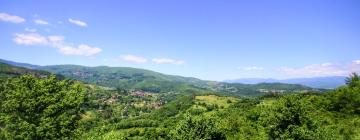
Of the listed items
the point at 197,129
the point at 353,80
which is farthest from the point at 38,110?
the point at 353,80

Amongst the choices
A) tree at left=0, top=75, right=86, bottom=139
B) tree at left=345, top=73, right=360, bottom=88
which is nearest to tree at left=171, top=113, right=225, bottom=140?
tree at left=0, top=75, right=86, bottom=139

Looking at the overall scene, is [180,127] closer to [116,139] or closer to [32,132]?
[116,139]

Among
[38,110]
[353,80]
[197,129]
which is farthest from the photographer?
[353,80]

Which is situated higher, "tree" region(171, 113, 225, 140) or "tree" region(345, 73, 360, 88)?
"tree" region(345, 73, 360, 88)

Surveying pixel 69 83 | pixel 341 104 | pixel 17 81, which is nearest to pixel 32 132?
pixel 17 81

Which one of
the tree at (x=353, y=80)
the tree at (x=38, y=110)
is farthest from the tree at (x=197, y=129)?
the tree at (x=353, y=80)

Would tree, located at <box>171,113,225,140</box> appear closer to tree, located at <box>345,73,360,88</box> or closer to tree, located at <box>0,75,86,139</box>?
tree, located at <box>0,75,86,139</box>

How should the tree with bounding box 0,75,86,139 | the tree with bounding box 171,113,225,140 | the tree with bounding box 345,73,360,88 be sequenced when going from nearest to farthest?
the tree with bounding box 0,75,86,139, the tree with bounding box 171,113,225,140, the tree with bounding box 345,73,360,88

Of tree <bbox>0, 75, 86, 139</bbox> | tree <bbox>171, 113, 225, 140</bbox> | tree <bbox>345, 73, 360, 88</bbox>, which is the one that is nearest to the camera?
tree <bbox>0, 75, 86, 139</bbox>

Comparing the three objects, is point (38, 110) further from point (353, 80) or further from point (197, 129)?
point (353, 80)
